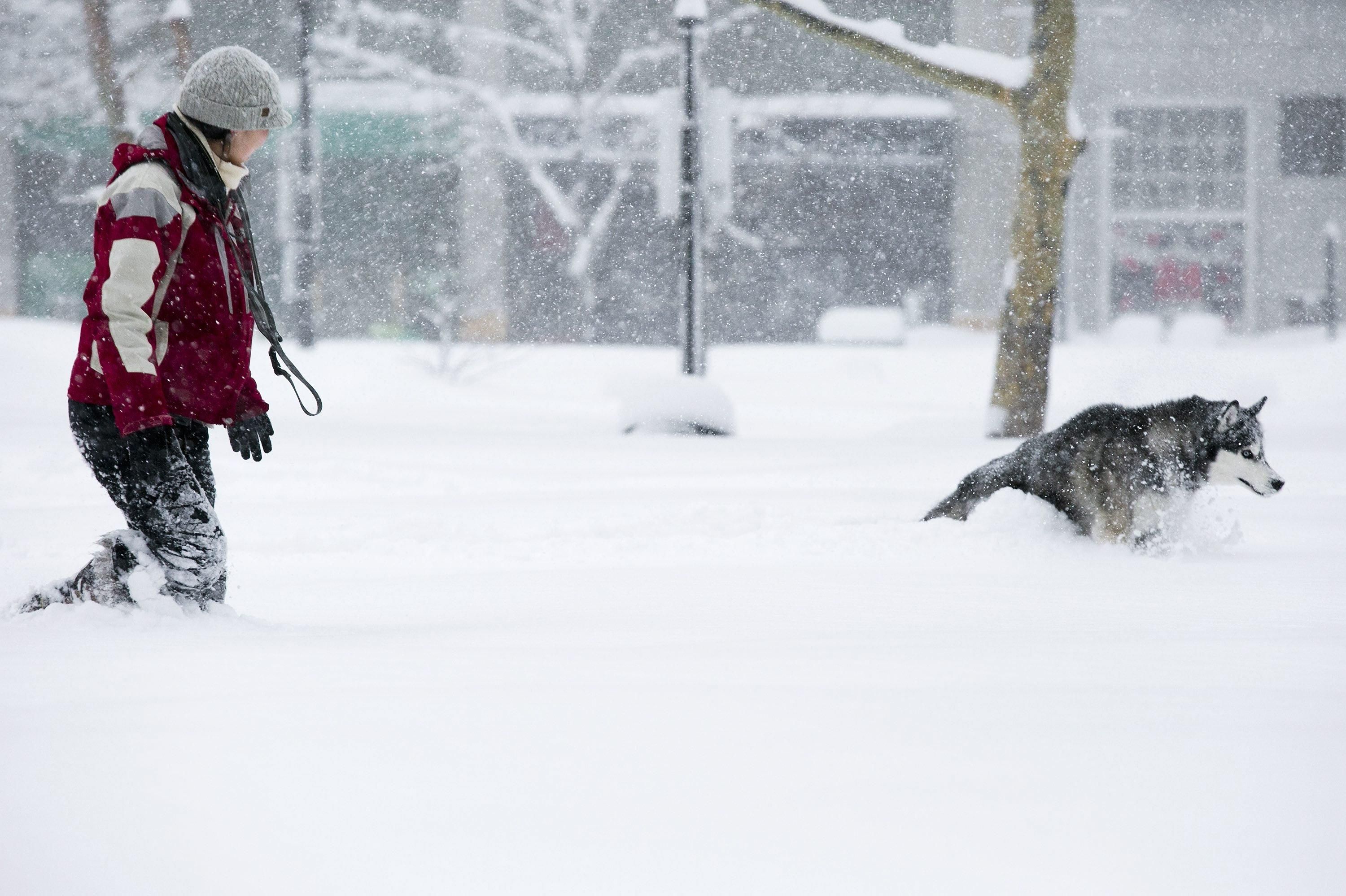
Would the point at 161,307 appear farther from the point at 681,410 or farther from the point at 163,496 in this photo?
the point at 681,410

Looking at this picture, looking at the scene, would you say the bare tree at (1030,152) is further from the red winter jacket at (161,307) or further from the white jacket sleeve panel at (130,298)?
the white jacket sleeve panel at (130,298)

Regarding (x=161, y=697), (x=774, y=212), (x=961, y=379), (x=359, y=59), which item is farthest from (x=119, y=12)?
(x=161, y=697)

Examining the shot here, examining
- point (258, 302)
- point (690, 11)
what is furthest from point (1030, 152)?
point (258, 302)

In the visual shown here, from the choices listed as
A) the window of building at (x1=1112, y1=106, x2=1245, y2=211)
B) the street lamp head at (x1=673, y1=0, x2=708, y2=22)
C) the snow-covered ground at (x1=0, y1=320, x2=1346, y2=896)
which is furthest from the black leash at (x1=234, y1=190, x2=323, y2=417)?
the window of building at (x1=1112, y1=106, x2=1245, y2=211)

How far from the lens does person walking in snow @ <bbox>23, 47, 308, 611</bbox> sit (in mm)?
3053

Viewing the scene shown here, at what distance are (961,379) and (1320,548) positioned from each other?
35.5 feet

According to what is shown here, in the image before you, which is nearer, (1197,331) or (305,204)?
(305,204)

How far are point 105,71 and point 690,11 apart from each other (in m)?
9.76

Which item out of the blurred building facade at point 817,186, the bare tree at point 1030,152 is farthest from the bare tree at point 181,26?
the bare tree at point 1030,152

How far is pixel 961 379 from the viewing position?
1605 cm

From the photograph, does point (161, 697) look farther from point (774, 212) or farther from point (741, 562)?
point (774, 212)

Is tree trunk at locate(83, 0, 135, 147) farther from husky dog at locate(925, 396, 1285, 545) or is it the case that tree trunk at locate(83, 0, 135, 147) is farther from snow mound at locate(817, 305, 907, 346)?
husky dog at locate(925, 396, 1285, 545)

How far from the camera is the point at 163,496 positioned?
3229 mm

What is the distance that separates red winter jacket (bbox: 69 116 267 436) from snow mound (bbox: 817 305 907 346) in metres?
17.3
